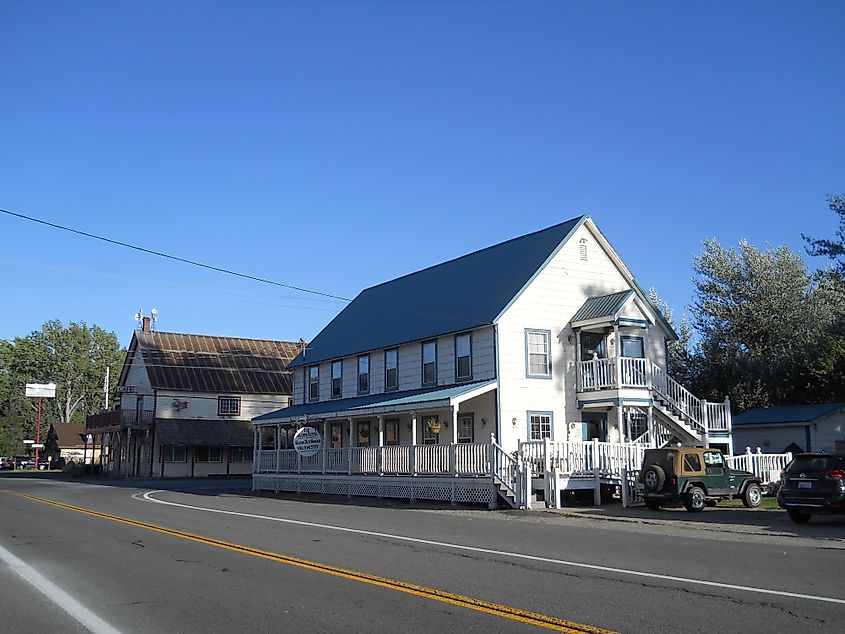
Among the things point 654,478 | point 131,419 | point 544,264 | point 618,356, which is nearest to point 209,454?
point 131,419

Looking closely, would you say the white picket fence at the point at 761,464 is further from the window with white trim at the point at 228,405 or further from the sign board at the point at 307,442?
the window with white trim at the point at 228,405

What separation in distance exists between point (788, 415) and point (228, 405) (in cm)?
3730

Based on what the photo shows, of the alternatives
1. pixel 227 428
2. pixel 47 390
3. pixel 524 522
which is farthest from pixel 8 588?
pixel 47 390

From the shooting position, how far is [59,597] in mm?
9992

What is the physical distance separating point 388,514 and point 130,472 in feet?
133

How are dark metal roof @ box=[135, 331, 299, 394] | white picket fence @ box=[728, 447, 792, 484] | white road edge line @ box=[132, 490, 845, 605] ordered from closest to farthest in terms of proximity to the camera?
white road edge line @ box=[132, 490, 845, 605] → white picket fence @ box=[728, 447, 792, 484] → dark metal roof @ box=[135, 331, 299, 394]

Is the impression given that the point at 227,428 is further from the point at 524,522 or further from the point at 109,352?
the point at 109,352

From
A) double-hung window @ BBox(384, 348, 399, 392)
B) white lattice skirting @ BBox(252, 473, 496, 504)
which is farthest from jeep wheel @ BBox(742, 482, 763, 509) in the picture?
double-hung window @ BBox(384, 348, 399, 392)

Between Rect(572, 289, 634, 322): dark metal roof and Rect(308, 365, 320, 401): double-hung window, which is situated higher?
Rect(572, 289, 634, 322): dark metal roof

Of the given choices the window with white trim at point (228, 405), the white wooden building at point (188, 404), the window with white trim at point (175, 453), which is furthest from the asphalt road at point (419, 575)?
the window with white trim at point (228, 405)

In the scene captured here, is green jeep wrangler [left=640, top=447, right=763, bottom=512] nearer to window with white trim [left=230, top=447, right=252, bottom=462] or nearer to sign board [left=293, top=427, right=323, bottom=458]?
sign board [left=293, top=427, right=323, bottom=458]

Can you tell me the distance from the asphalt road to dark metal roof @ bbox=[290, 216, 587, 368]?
37.6ft

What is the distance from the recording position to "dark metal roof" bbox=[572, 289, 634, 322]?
2938cm

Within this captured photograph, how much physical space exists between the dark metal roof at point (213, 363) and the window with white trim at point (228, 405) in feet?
1.78
